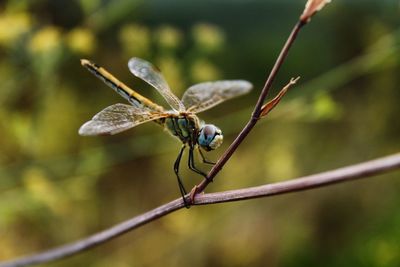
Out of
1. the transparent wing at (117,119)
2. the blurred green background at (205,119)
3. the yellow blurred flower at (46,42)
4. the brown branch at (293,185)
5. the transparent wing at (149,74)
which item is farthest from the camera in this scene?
the blurred green background at (205,119)

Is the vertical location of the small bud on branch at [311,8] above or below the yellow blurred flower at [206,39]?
above

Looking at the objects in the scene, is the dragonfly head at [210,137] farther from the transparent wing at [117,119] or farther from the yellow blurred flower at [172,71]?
the yellow blurred flower at [172,71]

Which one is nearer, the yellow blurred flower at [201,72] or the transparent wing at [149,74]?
the transparent wing at [149,74]

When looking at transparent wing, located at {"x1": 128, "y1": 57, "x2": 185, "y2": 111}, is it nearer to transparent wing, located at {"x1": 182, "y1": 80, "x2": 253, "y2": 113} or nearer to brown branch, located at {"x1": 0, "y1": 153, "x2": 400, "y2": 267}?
transparent wing, located at {"x1": 182, "y1": 80, "x2": 253, "y2": 113}

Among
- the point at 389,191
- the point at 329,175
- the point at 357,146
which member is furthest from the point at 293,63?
the point at 329,175

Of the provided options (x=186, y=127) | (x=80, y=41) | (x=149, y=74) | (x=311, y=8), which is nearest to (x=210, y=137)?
(x=186, y=127)

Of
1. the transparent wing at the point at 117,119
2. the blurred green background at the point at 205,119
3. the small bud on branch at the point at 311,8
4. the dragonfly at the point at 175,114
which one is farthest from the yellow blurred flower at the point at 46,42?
the small bud on branch at the point at 311,8

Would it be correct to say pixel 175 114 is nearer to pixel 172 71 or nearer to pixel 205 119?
pixel 172 71

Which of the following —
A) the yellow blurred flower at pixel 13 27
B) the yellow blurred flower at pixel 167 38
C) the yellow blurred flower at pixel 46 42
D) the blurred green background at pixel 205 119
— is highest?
the yellow blurred flower at pixel 13 27
